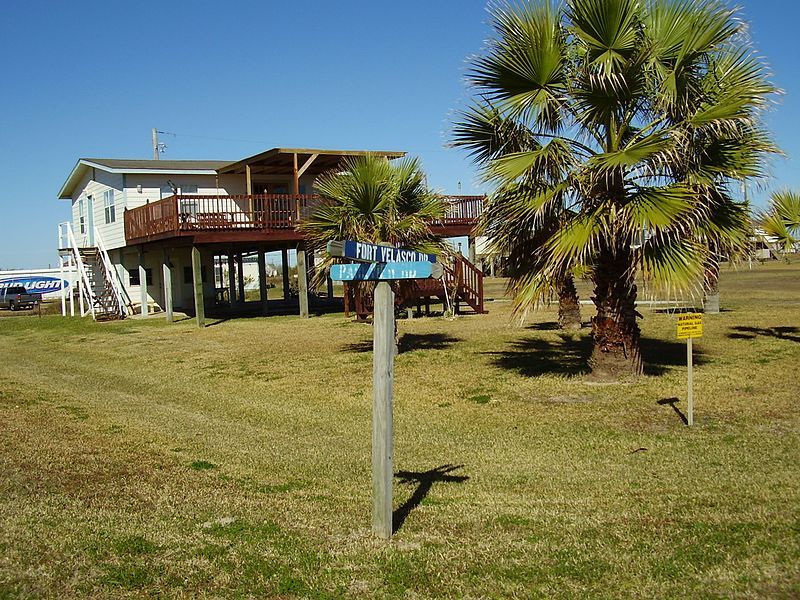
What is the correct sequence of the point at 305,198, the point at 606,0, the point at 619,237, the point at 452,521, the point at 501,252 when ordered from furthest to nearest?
the point at 305,198
the point at 501,252
the point at 619,237
the point at 606,0
the point at 452,521

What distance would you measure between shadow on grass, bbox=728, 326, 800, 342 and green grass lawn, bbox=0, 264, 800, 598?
2.04ft

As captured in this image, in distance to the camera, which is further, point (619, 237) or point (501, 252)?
point (501, 252)

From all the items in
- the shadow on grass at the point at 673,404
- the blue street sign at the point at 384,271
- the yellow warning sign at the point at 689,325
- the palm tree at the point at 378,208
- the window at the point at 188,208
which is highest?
the window at the point at 188,208

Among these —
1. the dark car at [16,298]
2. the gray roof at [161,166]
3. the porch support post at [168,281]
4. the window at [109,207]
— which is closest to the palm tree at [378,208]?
the porch support post at [168,281]

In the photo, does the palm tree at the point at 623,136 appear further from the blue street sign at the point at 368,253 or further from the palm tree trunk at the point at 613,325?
the blue street sign at the point at 368,253

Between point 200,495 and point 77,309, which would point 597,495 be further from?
point 77,309

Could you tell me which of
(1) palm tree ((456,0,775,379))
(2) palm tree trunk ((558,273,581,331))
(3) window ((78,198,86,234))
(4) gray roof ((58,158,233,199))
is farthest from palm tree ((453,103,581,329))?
(3) window ((78,198,86,234))

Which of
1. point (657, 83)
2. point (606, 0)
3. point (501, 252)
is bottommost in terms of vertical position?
point (501, 252)

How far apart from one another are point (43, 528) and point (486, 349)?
11.7 metres

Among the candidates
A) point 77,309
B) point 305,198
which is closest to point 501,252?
point 305,198

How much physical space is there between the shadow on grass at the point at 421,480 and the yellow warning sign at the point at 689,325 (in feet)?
9.66

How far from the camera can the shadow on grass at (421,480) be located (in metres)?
6.26

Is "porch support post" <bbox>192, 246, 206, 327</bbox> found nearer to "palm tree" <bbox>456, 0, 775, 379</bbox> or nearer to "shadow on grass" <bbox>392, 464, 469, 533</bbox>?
"palm tree" <bbox>456, 0, 775, 379</bbox>

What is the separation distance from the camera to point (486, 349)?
16438mm
